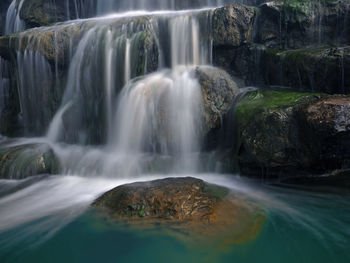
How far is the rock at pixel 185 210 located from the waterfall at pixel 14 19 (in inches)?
522

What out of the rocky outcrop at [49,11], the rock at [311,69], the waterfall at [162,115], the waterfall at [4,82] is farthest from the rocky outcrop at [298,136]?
the rocky outcrop at [49,11]

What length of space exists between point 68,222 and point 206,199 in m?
2.27

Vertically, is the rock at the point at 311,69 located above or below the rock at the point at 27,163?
above

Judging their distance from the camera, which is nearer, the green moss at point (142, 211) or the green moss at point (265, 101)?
the green moss at point (142, 211)

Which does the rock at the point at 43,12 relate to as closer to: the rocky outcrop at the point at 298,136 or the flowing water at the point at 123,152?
the flowing water at the point at 123,152

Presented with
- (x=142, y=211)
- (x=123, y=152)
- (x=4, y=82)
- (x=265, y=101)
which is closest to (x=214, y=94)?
(x=265, y=101)

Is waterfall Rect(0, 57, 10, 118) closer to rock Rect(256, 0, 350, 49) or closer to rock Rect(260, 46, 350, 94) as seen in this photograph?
rock Rect(256, 0, 350, 49)

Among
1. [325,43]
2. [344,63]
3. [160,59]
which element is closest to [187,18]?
[160,59]

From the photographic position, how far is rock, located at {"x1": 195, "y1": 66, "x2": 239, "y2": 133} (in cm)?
721

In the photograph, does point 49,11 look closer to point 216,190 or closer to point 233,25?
point 233,25

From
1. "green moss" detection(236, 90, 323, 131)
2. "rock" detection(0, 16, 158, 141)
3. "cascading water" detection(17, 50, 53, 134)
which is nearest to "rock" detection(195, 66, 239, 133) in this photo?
"green moss" detection(236, 90, 323, 131)

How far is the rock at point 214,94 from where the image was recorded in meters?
7.21

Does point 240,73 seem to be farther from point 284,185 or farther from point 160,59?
point 284,185

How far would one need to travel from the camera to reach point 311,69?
7121 mm
